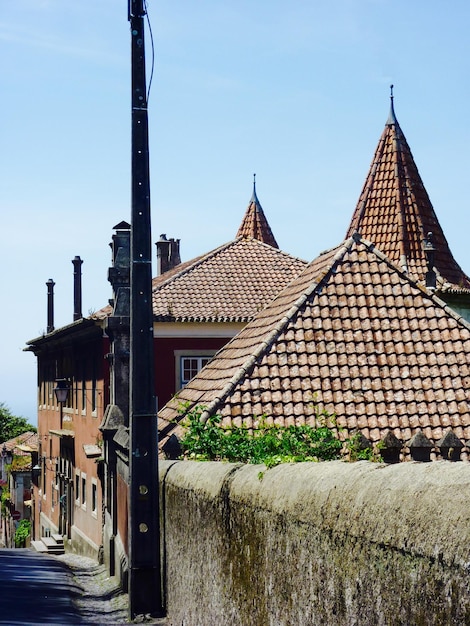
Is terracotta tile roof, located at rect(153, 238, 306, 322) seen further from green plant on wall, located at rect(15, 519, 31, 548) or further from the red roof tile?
green plant on wall, located at rect(15, 519, 31, 548)

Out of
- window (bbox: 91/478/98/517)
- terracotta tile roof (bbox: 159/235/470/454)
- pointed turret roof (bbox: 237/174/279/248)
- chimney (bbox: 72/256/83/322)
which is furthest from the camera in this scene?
chimney (bbox: 72/256/83/322)

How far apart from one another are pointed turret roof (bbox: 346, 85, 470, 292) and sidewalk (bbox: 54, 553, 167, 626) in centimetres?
1057

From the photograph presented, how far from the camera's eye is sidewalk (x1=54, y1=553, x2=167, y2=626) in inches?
518

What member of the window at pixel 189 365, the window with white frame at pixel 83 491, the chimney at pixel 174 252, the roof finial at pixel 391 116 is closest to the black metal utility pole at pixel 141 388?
the roof finial at pixel 391 116

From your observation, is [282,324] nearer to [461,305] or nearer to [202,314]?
[461,305]

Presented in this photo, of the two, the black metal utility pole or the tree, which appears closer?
the black metal utility pole

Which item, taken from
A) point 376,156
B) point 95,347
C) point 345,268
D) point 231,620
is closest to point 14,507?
point 95,347

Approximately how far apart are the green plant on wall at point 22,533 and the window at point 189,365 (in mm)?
26455

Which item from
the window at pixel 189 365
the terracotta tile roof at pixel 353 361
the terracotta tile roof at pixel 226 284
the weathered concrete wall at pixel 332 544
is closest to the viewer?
the weathered concrete wall at pixel 332 544

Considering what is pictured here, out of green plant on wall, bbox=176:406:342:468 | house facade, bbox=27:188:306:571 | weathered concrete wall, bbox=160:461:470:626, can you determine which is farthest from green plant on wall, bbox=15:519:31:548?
weathered concrete wall, bbox=160:461:470:626

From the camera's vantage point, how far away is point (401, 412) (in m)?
17.1

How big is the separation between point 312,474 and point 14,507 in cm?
6260

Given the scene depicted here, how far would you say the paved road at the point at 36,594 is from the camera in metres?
13.7

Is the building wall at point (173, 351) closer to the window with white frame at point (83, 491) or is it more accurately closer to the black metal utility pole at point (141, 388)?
the window with white frame at point (83, 491)
